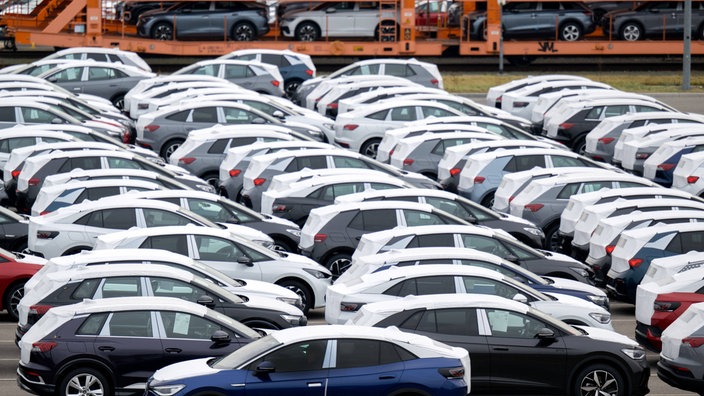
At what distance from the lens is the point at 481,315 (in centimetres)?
1484

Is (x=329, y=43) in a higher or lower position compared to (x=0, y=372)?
higher

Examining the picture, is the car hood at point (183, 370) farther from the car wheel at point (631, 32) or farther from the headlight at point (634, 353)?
the car wheel at point (631, 32)

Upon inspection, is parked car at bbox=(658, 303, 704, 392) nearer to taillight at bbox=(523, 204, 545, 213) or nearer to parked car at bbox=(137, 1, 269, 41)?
taillight at bbox=(523, 204, 545, 213)

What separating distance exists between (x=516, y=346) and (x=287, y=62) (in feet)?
81.0

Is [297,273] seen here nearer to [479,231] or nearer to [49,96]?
[479,231]

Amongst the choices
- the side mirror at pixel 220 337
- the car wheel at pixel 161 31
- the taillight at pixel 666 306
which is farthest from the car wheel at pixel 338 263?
the car wheel at pixel 161 31

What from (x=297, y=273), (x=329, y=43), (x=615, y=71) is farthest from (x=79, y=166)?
(x=615, y=71)

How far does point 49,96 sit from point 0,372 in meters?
15.4

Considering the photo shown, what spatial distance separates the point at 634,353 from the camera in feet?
49.1

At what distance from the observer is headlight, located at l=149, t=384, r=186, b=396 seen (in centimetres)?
1296

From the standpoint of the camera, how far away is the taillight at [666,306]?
16.8 m

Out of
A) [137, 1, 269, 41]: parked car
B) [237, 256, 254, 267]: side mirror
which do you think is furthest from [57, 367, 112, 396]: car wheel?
[137, 1, 269, 41]: parked car

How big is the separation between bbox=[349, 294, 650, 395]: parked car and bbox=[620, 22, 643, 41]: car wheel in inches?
1292

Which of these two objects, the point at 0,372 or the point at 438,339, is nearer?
the point at 438,339
